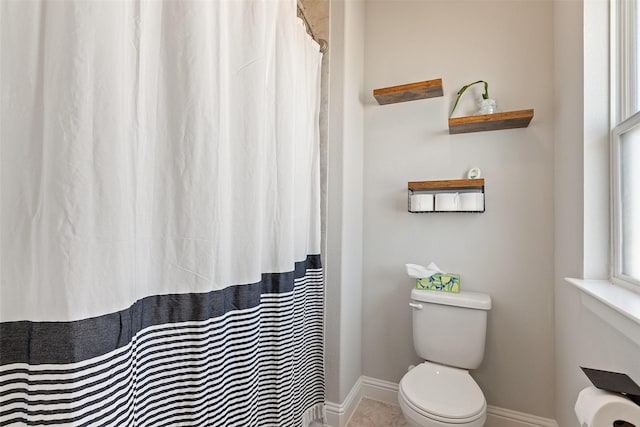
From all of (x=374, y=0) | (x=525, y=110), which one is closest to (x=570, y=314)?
(x=525, y=110)

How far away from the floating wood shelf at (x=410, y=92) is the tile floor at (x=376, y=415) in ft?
6.21

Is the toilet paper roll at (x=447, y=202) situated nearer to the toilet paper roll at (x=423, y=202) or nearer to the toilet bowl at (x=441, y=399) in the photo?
the toilet paper roll at (x=423, y=202)

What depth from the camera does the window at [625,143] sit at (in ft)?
3.24

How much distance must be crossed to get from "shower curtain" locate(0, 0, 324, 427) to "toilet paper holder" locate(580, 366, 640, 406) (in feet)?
3.17

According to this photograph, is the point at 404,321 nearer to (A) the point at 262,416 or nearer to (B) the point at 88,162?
(A) the point at 262,416

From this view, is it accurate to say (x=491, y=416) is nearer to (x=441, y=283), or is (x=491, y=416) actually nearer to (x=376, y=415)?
(x=376, y=415)

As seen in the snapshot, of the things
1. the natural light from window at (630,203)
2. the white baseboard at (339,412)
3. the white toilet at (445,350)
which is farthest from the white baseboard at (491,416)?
the natural light from window at (630,203)

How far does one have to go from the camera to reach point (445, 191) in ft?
5.77

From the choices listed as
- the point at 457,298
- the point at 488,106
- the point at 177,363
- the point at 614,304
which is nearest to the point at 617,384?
the point at 614,304

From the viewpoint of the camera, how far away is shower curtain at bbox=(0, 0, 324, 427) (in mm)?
538

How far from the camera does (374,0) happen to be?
6.50 feet

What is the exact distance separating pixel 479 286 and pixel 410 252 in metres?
0.42

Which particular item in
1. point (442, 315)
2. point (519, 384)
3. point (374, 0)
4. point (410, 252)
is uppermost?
point (374, 0)

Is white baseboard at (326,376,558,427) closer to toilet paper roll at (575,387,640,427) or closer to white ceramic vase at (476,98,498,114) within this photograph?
toilet paper roll at (575,387,640,427)
